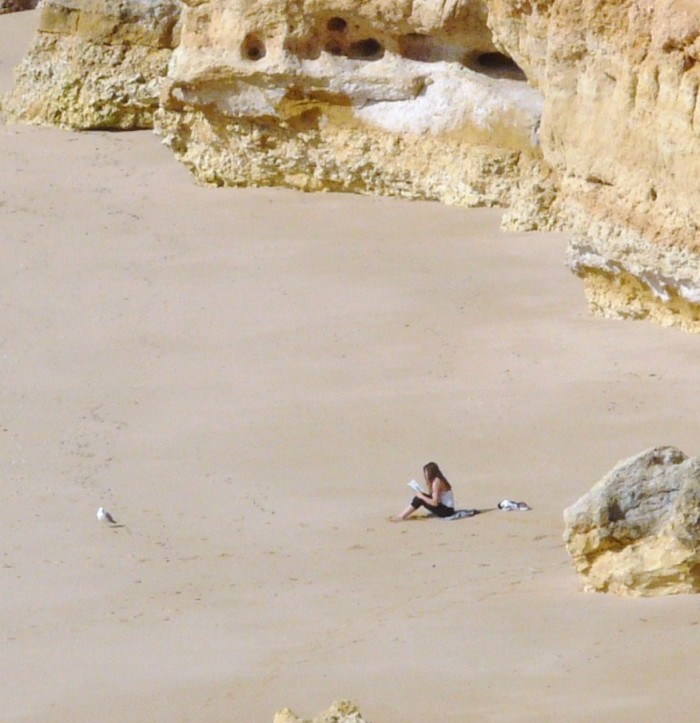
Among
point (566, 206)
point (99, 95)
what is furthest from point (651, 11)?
point (99, 95)

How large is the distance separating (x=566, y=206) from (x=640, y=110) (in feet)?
4.11

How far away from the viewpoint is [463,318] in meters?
11.8

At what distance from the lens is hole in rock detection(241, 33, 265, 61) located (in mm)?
14555

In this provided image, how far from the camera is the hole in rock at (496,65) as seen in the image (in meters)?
14.0

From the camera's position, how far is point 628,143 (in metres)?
10.5

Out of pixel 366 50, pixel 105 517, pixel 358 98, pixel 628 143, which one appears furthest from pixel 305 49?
pixel 105 517

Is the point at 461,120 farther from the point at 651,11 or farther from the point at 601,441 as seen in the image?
the point at 601,441

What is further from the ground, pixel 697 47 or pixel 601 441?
pixel 697 47

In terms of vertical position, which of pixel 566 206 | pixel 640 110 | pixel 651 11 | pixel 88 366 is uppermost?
pixel 651 11

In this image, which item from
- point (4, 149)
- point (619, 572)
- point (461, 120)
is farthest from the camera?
point (4, 149)

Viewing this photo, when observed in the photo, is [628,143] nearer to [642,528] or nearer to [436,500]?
[436,500]

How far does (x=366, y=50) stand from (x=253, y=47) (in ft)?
3.36

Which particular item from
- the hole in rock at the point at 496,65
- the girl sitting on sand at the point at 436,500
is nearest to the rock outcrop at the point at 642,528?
the girl sitting on sand at the point at 436,500

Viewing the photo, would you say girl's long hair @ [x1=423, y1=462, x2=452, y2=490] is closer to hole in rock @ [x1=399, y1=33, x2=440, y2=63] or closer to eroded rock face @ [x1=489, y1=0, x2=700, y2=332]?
eroded rock face @ [x1=489, y1=0, x2=700, y2=332]
